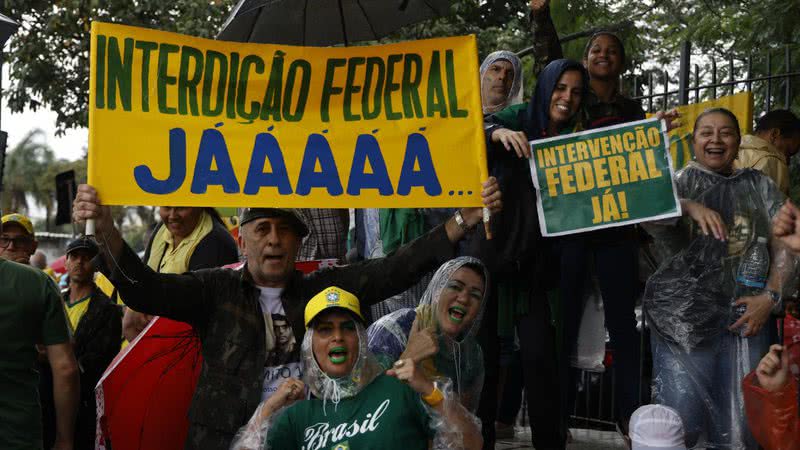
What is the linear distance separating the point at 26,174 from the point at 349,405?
47027 mm

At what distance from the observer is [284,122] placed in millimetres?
5102

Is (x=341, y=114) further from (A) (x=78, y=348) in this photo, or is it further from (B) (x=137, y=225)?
(B) (x=137, y=225)

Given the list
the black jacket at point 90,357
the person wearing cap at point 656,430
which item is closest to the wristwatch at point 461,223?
the person wearing cap at point 656,430

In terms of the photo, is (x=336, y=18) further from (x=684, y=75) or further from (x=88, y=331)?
(x=684, y=75)

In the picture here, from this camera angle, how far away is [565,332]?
5.77 metres

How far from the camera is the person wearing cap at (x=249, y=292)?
4691mm

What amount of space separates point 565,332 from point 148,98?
2.35 metres

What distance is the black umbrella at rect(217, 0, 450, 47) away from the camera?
6723 millimetres

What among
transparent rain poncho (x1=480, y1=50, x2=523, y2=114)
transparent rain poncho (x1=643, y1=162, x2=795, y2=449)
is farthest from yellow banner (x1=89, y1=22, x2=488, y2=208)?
transparent rain poncho (x1=643, y1=162, x2=795, y2=449)

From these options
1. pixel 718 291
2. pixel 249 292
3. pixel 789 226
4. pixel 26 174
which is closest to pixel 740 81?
pixel 718 291

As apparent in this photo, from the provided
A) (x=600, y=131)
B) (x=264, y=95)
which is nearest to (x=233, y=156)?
(x=264, y=95)

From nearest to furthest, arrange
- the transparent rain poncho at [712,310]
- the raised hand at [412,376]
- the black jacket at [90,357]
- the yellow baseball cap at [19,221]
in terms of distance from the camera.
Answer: the raised hand at [412,376] → the transparent rain poncho at [712,310] → the black jacket at [90,357] → the yellow baseball cap at [19,221]

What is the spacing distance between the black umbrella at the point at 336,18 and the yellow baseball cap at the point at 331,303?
2.68m

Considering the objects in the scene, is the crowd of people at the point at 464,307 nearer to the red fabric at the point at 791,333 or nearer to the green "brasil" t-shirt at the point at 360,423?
the green "brasil" t-shirt at the point at 360,423
